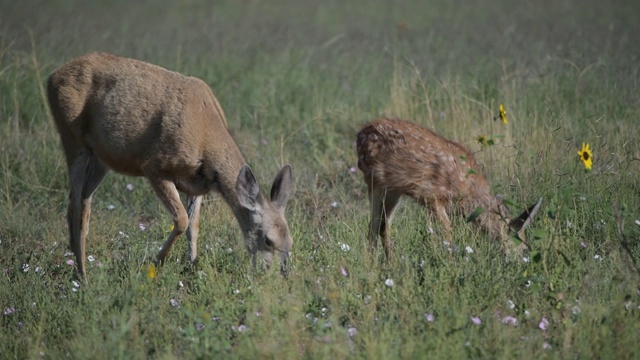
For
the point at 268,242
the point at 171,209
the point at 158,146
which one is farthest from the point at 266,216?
the point at 158,146

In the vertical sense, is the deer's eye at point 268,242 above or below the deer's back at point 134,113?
below

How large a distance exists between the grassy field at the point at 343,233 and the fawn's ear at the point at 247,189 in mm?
423

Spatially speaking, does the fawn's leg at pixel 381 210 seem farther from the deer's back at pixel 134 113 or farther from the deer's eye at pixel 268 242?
the deer's back at pixel 134 113

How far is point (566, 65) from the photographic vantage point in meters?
13.1

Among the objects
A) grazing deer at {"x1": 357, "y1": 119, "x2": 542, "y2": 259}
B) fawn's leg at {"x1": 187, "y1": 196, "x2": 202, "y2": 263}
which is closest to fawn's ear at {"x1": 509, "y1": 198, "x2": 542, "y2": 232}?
grazing deer at {"x1": 357, "y1": 119, "x2": 542, "y2": 259}

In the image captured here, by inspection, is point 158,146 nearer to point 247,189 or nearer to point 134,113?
point 134,113

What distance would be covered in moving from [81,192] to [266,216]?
1.84 metres

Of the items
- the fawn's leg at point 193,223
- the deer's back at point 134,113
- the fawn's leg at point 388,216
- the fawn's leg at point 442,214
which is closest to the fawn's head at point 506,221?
the fawn's leg at point 442,214

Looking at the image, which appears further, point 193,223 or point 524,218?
point 193,223

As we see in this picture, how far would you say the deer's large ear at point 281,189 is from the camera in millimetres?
7891

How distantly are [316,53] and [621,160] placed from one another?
9.54 meters

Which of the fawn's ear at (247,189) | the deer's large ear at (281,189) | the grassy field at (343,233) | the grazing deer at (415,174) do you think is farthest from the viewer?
the grazing deer at (415,174)

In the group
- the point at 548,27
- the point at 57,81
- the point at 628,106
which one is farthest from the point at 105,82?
the point at 548,27

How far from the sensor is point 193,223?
8.48 metres
